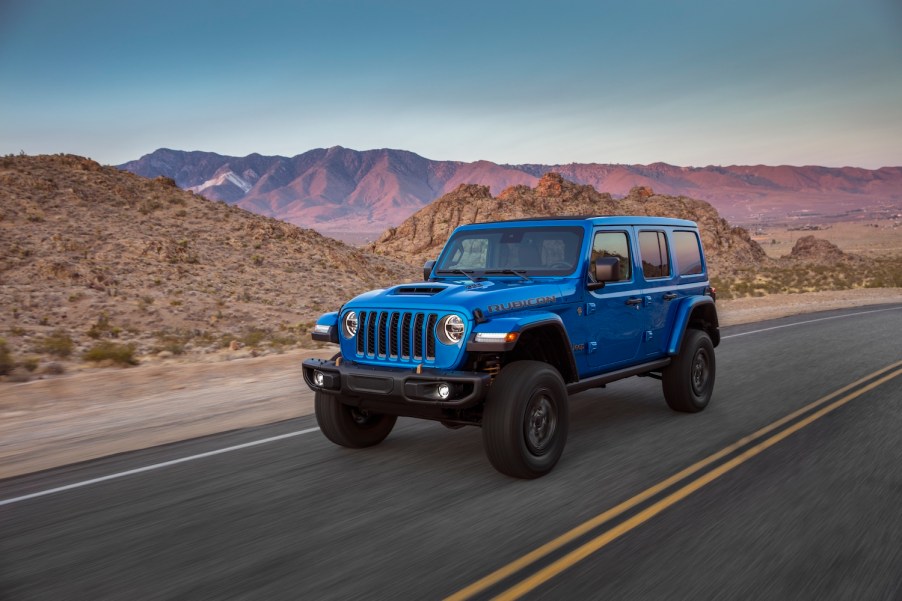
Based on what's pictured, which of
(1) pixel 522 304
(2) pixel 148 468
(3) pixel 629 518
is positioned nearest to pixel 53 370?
(2) pixel 148 468

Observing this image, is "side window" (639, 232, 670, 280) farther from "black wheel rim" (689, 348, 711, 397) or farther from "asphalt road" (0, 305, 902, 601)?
"asphalt road" (0, 305, 902, 601)

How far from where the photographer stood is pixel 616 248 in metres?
7.09

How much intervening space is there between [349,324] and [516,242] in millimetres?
1868

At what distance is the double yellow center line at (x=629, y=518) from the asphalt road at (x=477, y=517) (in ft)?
0.05

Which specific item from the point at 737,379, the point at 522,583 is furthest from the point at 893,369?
the point at 522,583

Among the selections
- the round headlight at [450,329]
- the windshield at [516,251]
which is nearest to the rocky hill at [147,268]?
the windshield at [516,251]

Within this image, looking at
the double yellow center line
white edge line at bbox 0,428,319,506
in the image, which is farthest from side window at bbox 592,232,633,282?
white edge line at bbox 0,428,319,506

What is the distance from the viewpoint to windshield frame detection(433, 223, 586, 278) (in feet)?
21.5

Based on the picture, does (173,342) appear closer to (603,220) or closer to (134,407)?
(134,407)

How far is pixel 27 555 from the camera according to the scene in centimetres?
427

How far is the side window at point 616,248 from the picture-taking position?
6770 mm

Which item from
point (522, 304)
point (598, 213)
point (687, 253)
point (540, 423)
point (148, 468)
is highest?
point (598, 213)

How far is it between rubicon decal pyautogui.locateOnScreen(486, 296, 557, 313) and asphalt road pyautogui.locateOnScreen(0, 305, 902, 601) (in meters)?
1.35

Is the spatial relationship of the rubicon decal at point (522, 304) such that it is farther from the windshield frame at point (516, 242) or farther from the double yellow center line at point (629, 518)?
the double yellow center line at point (629, 518)
